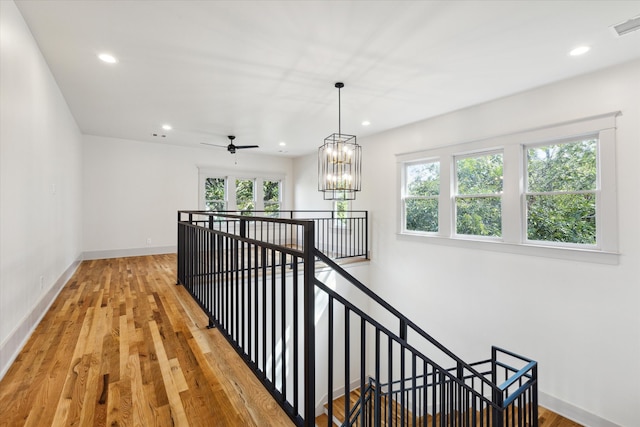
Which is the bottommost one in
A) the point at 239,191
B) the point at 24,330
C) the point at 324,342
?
the point at 324,342

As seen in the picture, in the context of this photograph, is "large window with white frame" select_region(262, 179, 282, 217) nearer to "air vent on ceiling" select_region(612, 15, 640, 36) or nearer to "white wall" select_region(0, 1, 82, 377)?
"white wall" select_region(0, 1, 82, 377)

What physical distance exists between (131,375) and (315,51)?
2988 millimetres

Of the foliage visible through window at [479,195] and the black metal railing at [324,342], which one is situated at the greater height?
the foliage visible through window at [479,195]

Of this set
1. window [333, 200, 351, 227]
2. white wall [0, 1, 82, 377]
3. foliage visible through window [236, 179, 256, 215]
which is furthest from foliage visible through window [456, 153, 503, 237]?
foliage visible through window [236, 179, 256, 215]

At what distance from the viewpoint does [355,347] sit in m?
5.73

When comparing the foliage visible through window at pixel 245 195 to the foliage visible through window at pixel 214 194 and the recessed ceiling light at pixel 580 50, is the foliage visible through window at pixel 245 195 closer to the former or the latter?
the foliage visible through window at pixel 214 194

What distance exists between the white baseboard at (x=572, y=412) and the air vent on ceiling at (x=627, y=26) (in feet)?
12.0

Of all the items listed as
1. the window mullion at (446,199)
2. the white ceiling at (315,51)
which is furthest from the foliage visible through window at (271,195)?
the window mullion at (446,199)

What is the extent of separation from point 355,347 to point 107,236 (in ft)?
18.9

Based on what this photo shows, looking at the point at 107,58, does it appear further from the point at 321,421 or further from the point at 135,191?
the point at 321,421

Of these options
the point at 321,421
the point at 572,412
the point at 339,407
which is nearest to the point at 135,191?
the point at 321,421

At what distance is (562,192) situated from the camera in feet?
11.0

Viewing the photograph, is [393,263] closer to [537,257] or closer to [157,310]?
[537,257]

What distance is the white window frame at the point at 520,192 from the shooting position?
2.94 meters
